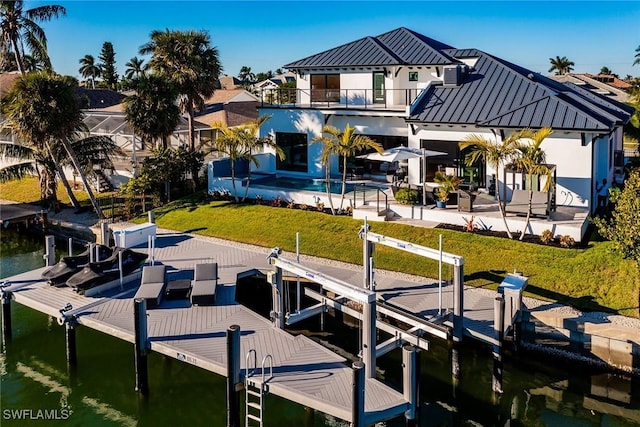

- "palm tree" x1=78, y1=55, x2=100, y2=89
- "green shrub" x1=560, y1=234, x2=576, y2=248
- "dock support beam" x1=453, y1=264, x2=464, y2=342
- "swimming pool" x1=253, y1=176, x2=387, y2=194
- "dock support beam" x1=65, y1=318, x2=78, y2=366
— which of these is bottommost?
"dock support beam" x1=65, y1=318, x2=78, y2=366

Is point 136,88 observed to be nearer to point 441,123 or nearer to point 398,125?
point 398,125

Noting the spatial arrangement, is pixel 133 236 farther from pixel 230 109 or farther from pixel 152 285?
pixel 230 109

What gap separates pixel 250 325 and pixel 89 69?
320 feet

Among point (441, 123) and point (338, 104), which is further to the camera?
point (338, 104)

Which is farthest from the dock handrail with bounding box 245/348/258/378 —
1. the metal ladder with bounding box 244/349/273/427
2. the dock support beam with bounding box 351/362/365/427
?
the dock support beam with bounding box 351/362/365/427

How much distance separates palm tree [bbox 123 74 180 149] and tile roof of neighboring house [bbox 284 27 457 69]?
6932 mm

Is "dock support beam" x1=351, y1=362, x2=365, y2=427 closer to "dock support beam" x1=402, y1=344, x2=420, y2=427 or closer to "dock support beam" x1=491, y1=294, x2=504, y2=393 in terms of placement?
"dock support beam" x1=402, y1=344, x2=420, y2=427

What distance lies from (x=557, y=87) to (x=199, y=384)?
22479mm

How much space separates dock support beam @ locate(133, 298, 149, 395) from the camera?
14.7 m

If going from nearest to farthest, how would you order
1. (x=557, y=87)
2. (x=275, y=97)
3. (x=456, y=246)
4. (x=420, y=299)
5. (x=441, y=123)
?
(x=420, y=299) < (x=456, y=246) < (x=441, y=123) < (x=557, y=87) < (x=275, y=97)

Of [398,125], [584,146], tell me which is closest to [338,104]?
[398,125]

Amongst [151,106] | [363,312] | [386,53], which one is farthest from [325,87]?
[363,312]

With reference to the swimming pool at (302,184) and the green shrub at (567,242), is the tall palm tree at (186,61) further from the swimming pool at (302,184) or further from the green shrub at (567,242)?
the green shrub at (567,242)

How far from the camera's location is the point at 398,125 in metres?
30.1
